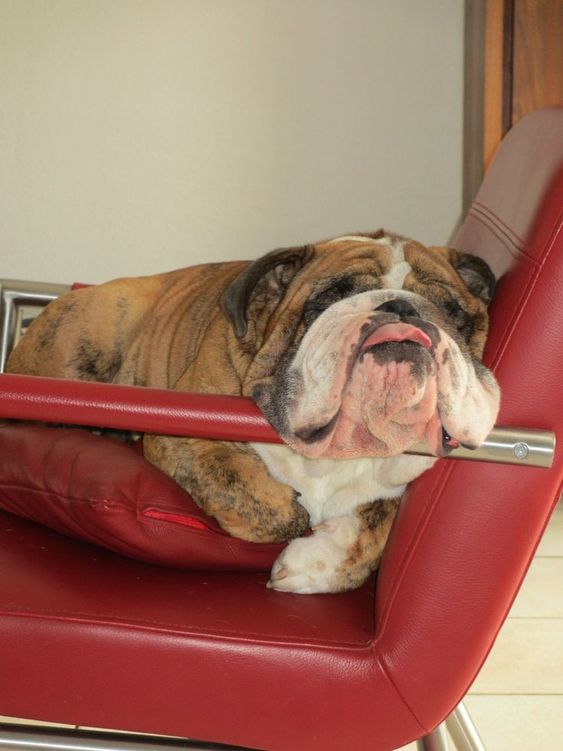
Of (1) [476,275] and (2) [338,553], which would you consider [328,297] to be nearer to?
(1) [476,275]

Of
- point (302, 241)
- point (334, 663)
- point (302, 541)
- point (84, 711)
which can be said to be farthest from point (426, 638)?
point (302, 241)

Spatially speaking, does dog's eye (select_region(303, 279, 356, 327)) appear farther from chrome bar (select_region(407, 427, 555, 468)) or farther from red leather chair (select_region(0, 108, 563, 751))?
chrome bar (select_region(407, 427, 555, 468))

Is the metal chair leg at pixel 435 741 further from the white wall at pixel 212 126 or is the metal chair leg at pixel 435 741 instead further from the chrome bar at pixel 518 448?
the white wall at pixel 212 126

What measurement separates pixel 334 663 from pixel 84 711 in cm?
34

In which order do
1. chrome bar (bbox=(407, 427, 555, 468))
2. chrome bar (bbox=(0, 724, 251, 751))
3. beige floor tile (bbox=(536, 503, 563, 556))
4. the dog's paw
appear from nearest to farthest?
chrome bar (bbox=(407, 427, 555, 468)) < chrome bar (bbox=(0, 724, 251, 751)) < the dog's paw < beige floor tile (bbox=(536, 503, 563, 556))

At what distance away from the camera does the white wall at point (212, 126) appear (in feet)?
13.5

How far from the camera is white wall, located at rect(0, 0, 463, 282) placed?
411cm

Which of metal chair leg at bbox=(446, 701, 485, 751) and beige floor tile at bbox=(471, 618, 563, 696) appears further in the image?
beige floor tile at bbox=(471, 618, 563, 696)

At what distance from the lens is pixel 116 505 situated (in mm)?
1456

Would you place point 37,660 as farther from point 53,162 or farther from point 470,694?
point 53,162

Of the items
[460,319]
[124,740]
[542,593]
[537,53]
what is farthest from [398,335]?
[537,53]

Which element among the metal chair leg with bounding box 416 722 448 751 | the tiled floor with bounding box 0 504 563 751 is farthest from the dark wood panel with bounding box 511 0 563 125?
the metal chair leg with bounding box 416 722 448 751

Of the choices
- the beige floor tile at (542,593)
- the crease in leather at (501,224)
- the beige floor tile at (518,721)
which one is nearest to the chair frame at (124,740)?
the beige floor tile at (518,721)

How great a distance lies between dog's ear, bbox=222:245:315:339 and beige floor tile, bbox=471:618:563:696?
46.5 inches
